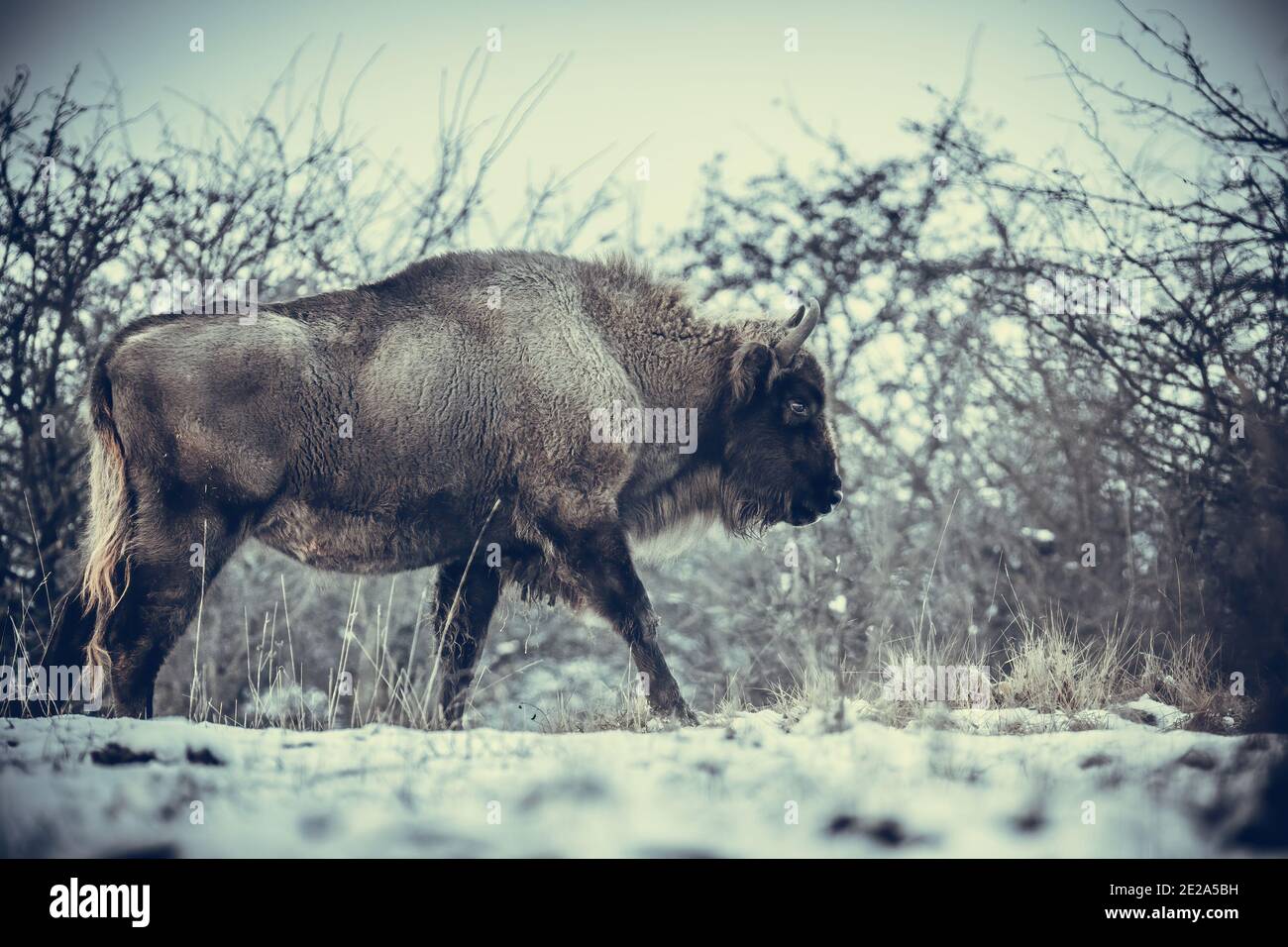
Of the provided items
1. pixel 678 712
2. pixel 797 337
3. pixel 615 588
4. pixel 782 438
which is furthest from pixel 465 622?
pixel 797 337

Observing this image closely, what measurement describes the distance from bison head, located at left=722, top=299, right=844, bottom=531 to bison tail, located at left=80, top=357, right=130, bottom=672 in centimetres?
301

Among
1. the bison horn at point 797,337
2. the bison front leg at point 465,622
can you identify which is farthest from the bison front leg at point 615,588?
the bison horn at point 797,337

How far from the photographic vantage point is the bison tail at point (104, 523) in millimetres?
4836

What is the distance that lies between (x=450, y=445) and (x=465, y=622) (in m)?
1.00

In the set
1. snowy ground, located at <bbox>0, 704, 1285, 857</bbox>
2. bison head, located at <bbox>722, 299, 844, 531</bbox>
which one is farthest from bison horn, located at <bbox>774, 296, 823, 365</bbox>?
snowy ground, located at <bbox>0, 704, 1285, 857</bbox>

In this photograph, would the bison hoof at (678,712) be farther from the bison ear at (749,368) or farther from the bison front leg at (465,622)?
the bison ear at (749,368)

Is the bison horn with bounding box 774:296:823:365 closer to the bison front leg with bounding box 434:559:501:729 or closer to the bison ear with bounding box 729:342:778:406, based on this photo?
the bison ear with bounding box 729:342:778:406

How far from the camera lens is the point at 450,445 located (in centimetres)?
527

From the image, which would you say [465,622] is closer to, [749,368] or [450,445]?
[450,445]

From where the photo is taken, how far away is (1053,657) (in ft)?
17.2
